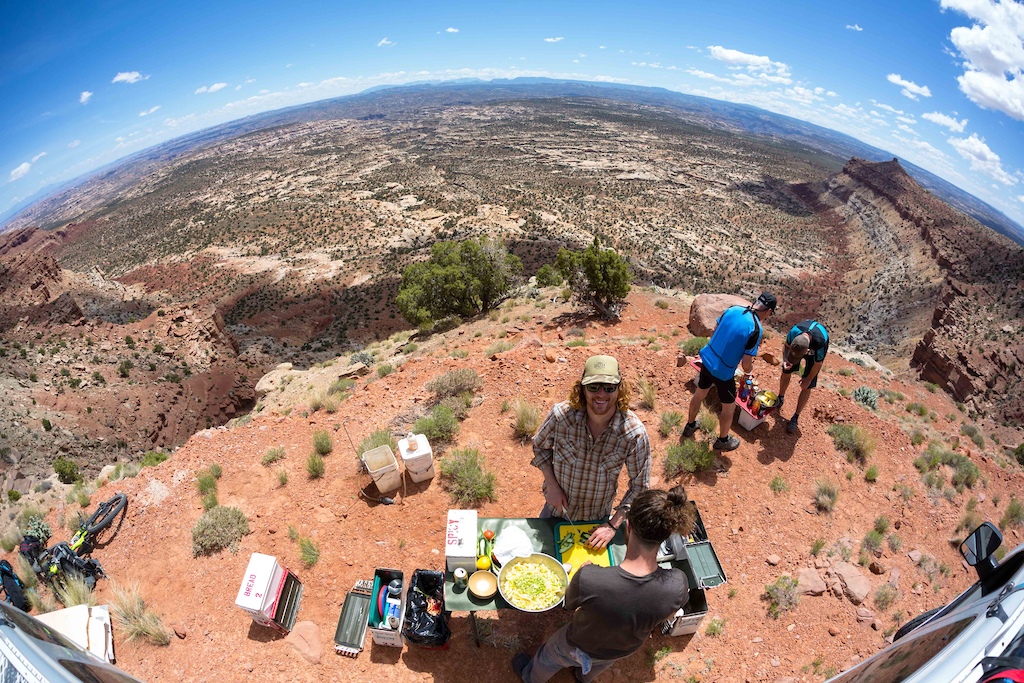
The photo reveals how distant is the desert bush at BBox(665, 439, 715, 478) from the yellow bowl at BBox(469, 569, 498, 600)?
3491 millimetres

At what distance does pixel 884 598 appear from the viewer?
4625 mm

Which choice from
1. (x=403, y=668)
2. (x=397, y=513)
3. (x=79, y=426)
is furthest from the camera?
(x=79, y=426)

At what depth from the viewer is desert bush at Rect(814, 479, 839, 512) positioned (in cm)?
566

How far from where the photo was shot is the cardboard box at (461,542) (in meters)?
3.85

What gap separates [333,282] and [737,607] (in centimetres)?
4072

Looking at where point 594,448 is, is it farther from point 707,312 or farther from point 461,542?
point 707,312

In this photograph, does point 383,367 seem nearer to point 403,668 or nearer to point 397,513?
point 397,513

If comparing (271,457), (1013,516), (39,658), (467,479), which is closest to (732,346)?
(467,479)

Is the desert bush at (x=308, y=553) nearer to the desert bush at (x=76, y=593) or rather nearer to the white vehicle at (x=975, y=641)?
the desert bush at (x=76, y=593)

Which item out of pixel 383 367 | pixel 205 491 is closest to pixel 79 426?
pixel 383 367

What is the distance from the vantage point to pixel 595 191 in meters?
74.8

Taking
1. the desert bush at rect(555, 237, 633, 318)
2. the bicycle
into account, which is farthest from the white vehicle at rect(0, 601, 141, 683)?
the desert bush at rect(555, 237, 633, 318)

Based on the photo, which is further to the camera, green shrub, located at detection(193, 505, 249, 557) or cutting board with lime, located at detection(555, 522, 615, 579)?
green shrub, located at detection(193, 505, 249, 557)

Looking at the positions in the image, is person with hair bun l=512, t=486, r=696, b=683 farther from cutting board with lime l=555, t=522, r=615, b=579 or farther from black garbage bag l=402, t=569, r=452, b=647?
black garbage bag l=402, t=569, r=452, b=647
